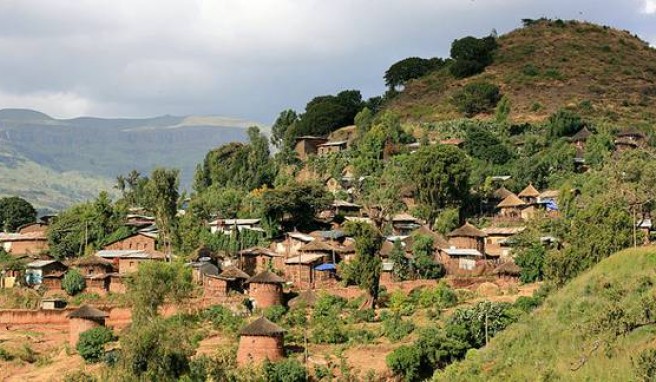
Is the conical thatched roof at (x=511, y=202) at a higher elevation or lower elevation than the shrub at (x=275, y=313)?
higher

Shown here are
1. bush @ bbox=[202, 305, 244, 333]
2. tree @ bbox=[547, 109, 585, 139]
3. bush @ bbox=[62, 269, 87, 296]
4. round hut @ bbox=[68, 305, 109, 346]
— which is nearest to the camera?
bush @ bbox=[202, 305, 244, 333]

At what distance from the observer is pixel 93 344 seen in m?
43.1

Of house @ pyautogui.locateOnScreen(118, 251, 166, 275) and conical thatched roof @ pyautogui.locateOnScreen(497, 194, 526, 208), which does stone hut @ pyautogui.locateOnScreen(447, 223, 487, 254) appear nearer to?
conical thatched roof @ pyautogui.locateOnScreen(497, 194, 526, 208)

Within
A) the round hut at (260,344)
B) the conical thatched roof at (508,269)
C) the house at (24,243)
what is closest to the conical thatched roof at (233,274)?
the round hut at (260,344)

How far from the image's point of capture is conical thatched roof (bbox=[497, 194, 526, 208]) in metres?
60.7

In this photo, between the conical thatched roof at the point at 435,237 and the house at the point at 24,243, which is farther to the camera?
the house at the point at 24,243

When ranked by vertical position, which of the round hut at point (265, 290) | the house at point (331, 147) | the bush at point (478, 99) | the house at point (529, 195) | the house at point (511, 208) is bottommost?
the round hut at point (265, 290)

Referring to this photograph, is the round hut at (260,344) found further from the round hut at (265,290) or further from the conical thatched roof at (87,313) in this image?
the conical thatched roof at (87,313)

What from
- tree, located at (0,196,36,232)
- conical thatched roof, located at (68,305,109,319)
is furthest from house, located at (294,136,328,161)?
conical thatched roof, located at (68,305,109,319)

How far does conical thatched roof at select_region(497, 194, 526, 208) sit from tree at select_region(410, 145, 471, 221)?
8.03 feet

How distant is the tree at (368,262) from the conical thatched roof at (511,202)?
17335mm

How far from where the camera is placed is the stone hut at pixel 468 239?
54031 mm

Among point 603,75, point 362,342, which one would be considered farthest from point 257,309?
point 603,75

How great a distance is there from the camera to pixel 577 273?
3828cm
